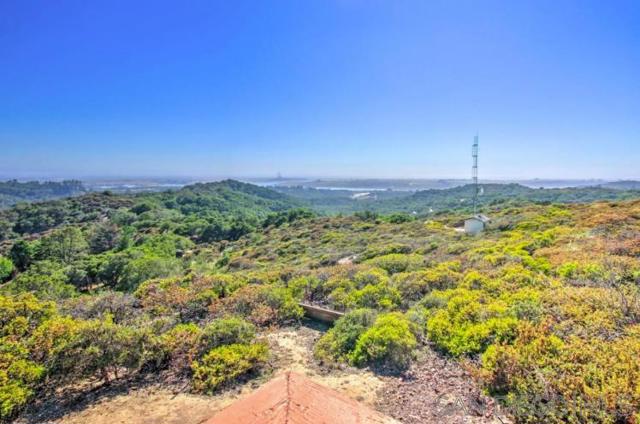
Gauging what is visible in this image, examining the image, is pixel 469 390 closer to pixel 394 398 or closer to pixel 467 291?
pixel 394 398

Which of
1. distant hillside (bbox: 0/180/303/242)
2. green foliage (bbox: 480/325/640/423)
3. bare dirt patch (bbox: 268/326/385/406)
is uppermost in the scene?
green foliage (bbox: 480/325/640/423)

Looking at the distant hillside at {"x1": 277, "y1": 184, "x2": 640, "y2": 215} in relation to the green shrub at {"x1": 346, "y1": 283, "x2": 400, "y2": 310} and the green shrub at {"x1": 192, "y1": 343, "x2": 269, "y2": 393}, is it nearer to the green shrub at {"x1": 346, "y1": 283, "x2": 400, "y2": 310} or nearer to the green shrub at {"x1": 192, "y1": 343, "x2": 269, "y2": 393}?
the green shrub at {"x1": 346, "y1": 283, "x2": 400, "y2": 310}

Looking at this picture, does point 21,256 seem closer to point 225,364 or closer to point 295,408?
point 225,364

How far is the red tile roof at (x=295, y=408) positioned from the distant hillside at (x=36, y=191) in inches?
7864

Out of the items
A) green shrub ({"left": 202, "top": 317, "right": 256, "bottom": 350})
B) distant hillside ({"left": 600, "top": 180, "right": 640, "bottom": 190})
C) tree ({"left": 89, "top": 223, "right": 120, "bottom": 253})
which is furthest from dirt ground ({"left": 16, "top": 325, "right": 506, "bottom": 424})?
distant hillside ({"left": 600, "top": 180, "right": 640, "bottom": 190})

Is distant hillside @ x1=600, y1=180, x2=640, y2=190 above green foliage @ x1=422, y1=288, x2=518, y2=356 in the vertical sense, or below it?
above

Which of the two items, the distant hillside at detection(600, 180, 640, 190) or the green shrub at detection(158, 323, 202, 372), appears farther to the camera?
the distant hillside at detection(600, 180, 640, 190)

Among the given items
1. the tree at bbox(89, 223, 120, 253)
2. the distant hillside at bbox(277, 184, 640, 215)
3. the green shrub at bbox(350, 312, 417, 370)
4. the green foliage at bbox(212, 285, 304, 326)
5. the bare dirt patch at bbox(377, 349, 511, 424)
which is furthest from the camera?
the distant hillside at bbox(277, 184, 640, 215)

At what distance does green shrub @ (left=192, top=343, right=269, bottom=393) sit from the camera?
14.9 feet

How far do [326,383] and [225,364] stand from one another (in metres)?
1.50

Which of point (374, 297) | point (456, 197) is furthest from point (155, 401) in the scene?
point (456, 197)

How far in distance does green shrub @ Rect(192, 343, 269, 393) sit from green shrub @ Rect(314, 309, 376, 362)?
1.01 metres

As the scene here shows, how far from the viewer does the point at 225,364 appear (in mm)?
4738

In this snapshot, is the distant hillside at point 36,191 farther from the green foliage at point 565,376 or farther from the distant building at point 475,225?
the green foliage at point 565,376
